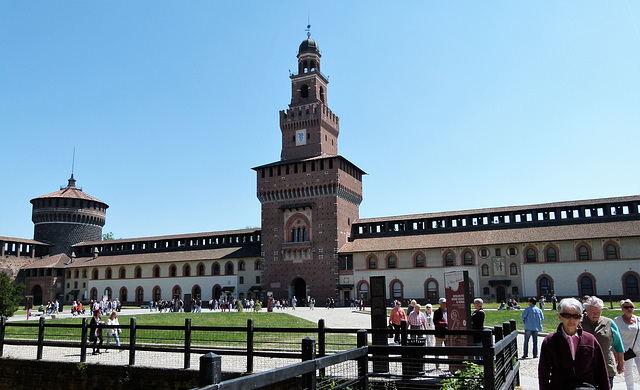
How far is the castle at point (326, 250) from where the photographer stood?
48500 millimetres

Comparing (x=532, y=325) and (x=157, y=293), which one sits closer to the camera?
(x=532, y=325)

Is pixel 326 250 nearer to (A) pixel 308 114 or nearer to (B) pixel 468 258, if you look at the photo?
(B) pixel 468 258

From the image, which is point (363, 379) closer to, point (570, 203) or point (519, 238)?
point (519, 238)

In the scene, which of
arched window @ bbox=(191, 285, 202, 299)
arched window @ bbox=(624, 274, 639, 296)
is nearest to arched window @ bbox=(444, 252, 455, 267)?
arched window @ bbox=(624, 274, 639, 296)

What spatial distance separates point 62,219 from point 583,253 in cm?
6654

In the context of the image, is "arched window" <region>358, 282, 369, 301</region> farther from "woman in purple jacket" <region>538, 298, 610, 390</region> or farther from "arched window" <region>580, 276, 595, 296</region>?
"woman in purple jacket" <region>538, 298, 610, 390</region>

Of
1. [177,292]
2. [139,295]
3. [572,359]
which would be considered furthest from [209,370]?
[139,295]

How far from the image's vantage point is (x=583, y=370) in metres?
5.01

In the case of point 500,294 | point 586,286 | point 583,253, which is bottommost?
point 500,294

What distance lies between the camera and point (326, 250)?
56594mm

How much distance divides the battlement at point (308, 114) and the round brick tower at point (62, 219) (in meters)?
34.6

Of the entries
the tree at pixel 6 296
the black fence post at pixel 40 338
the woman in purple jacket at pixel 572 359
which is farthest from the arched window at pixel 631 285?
the woman in purple jacket at pixel 572 359

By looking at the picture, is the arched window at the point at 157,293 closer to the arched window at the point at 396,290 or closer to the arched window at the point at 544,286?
the arched window at the point at 396,290

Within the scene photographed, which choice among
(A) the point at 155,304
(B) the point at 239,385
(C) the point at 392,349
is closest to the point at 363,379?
(C) the point at 392,349
